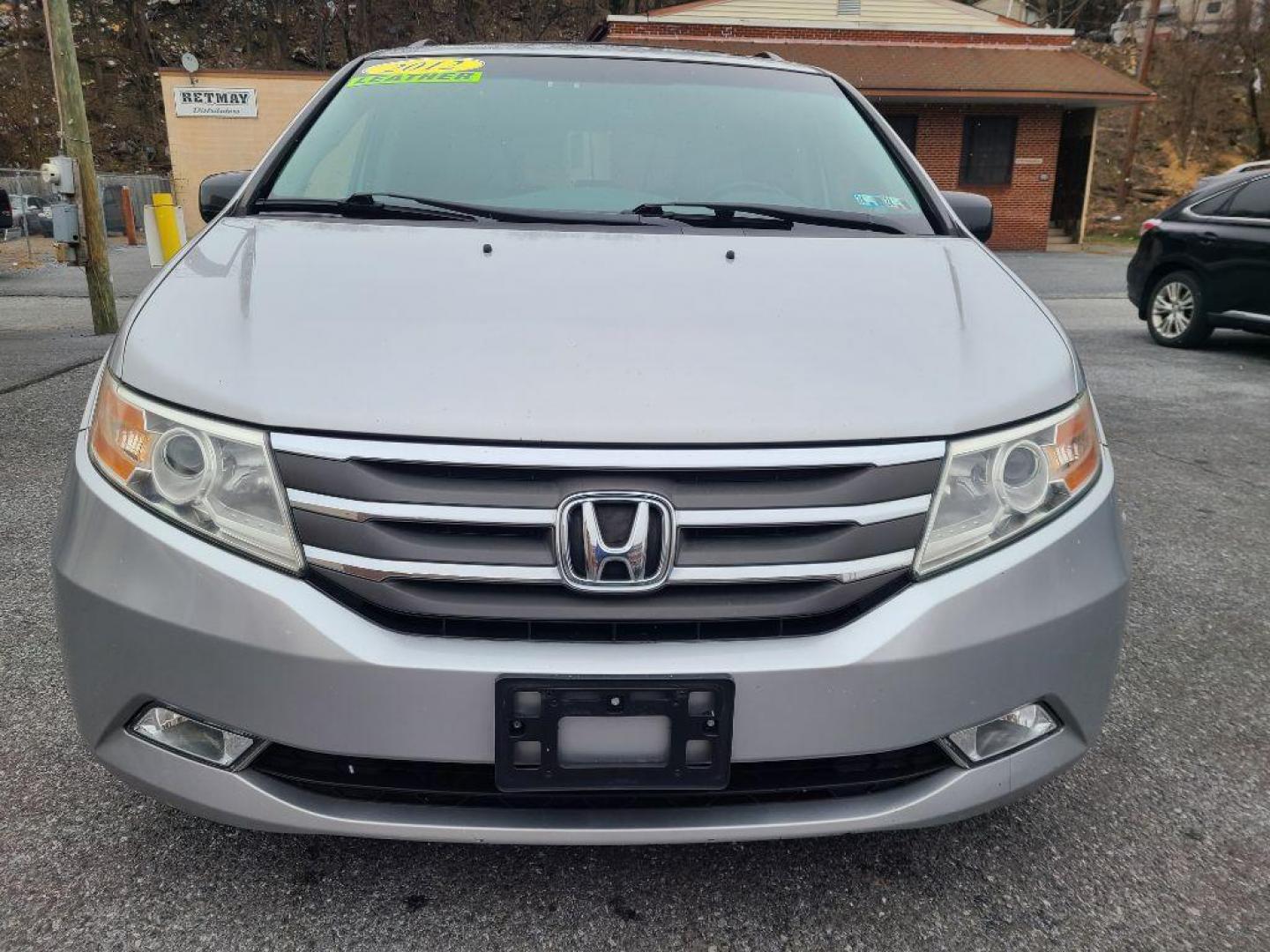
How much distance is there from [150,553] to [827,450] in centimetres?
101

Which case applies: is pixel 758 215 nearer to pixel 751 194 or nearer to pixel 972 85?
pixel 751 194

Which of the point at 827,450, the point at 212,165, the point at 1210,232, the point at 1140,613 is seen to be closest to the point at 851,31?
the point at 212,165

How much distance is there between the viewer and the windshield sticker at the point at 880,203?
7.89 feet

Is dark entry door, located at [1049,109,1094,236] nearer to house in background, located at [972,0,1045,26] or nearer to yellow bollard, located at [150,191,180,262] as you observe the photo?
house in background, located at [972,0,1045,26]

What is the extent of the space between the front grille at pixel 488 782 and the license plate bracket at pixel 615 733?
0.14 feet

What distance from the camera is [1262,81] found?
29875mm

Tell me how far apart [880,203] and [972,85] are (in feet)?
69.4

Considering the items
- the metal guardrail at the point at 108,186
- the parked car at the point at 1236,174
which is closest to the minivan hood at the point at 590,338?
the parked car at the point at 1236,174

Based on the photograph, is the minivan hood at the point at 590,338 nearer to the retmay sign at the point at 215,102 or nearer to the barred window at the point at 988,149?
the retmay sign at the point at 215,102

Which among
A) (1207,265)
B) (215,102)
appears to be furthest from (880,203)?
(215,102)

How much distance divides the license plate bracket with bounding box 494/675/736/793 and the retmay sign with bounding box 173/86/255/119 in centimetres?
2180

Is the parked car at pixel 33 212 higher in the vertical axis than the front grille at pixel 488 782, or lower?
lower

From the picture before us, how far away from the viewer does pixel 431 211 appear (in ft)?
7.21

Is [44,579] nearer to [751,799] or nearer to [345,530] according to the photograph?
[345,530]
